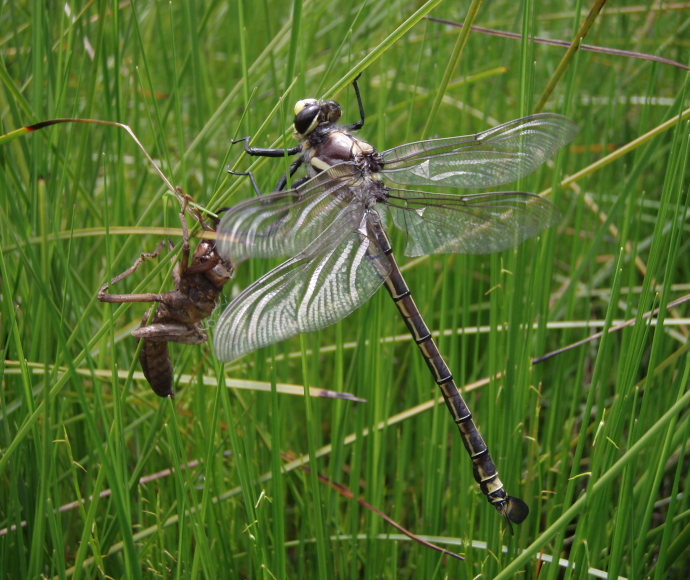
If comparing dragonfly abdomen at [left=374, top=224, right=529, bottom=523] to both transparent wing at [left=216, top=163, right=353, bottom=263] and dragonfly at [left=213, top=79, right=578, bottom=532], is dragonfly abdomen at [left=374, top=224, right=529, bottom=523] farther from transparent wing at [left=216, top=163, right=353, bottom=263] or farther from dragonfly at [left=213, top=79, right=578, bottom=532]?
transparent wing at [left=216, top=163, right=353, bottom=263]

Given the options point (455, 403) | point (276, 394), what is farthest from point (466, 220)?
point (276, 394)

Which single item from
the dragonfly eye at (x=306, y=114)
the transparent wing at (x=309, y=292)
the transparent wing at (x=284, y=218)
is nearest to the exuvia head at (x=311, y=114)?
the dragonfly eye at (x=306, y=114)

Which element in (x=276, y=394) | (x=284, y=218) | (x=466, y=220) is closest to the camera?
(x=276, y=394)

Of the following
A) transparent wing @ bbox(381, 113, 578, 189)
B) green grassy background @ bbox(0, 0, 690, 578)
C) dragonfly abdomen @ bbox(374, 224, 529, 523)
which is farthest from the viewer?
transparent wing @ bbox(381, 113, 578, 189)

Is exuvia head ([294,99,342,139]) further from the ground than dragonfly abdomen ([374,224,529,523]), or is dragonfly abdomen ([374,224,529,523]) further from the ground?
exuvia head ([294,99,342,139])

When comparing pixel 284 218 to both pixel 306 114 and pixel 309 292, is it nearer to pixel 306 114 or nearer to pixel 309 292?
pixel 309 292

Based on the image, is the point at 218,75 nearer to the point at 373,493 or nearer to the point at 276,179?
the point at 276,179

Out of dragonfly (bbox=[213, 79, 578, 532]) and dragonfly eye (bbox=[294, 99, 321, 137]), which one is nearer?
dragonfly (bbox=[213, 79, 578, 532])

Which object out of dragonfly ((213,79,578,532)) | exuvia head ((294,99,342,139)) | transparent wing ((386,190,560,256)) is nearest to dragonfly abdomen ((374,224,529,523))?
dragonfly ((213,79,578,532))
